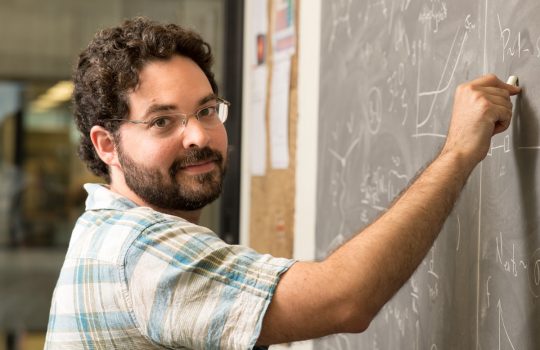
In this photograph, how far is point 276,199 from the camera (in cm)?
307

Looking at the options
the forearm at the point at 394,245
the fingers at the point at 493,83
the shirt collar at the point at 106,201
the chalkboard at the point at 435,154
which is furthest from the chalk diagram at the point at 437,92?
the shirt collar at the point at 106,201

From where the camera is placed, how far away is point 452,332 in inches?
65.6

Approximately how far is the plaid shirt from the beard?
124 millimetres

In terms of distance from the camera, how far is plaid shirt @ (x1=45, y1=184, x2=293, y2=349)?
1355 millimetres

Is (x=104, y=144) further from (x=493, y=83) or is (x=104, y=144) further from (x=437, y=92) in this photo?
(x=493, y=83)

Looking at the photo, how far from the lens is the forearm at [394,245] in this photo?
1.28m

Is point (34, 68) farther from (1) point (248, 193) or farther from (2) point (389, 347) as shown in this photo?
(2) point (389, 347)

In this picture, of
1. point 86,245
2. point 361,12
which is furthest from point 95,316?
point 361,12

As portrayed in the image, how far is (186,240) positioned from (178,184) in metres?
0.28

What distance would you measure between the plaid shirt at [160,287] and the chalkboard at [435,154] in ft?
1.36

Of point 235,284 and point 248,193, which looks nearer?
point 235,284

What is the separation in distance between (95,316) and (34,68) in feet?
12.2

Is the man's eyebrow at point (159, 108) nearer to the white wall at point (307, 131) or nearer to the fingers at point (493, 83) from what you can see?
the fingers at point (493, 83)

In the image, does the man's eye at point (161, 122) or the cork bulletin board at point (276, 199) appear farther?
the cork bulletin board at point (276, 199)
